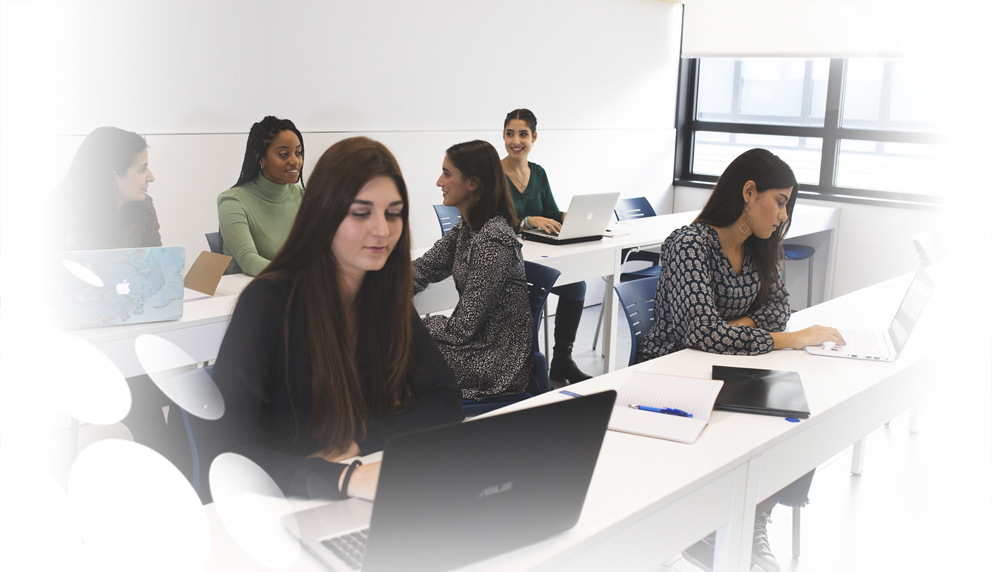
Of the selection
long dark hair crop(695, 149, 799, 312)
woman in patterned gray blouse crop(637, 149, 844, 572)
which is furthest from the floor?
long dark hair crop(695, 149, 799, 312)

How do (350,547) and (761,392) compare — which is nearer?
(350,547)

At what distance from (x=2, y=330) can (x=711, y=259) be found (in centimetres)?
195

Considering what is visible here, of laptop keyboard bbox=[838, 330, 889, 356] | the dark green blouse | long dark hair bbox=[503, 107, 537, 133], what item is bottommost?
laptop keyboard bbox=[838, 330, 889, 356]

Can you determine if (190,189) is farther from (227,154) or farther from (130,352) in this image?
(130,352)

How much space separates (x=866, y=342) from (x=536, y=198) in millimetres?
2187

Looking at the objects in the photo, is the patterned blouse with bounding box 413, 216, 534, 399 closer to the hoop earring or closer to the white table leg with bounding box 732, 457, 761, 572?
the hoop earring

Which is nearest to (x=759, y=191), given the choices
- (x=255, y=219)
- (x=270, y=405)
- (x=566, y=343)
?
(x=270, y=405)

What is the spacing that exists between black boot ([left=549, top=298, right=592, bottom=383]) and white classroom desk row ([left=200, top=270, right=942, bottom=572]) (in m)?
1.66

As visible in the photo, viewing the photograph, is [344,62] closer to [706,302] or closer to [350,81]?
[350,81]

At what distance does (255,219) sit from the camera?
3.08 meters

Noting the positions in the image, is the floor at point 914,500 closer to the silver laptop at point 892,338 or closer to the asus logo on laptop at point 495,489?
the silver laptop at point 892,338

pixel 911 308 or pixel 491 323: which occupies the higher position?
pixel 911 308

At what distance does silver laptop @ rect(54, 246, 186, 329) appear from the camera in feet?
6.51

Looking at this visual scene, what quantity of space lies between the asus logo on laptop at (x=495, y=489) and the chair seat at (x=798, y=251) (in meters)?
4.37
